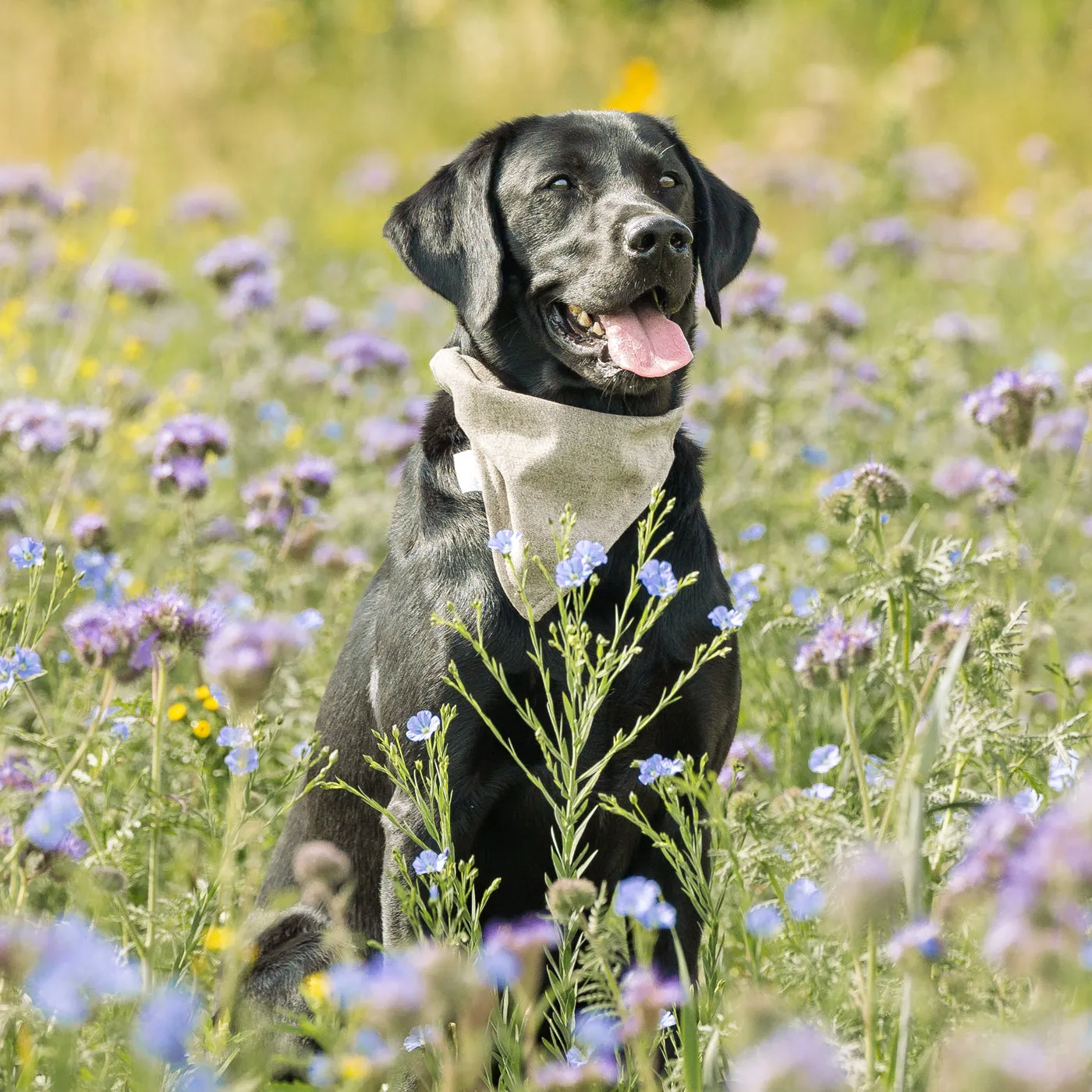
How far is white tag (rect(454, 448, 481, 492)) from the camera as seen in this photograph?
2887mm

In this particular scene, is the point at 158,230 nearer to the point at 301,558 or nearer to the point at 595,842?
the point at 301,558

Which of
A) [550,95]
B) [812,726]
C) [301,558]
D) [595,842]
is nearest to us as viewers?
[595,842]

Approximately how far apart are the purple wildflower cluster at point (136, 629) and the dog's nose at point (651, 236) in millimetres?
1136

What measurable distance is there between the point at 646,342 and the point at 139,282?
3016mm

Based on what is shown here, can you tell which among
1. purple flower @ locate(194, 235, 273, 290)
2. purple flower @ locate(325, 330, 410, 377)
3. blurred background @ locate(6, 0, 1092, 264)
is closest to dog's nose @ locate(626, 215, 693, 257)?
purple flower @ locate(325, 330, 410, 377)

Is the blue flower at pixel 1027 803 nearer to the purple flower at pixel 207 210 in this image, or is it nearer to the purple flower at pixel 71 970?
the purple flower at pixel 71 970

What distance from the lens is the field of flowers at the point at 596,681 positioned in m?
1.55

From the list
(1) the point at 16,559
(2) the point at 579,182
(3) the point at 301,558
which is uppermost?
(2) the point at 579,182

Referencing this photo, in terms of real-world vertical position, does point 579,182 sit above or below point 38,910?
above

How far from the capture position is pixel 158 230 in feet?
31.8

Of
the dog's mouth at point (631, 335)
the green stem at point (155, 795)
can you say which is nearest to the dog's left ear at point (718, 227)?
the dog's mouth at point (631, 335)

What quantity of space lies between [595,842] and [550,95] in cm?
1199

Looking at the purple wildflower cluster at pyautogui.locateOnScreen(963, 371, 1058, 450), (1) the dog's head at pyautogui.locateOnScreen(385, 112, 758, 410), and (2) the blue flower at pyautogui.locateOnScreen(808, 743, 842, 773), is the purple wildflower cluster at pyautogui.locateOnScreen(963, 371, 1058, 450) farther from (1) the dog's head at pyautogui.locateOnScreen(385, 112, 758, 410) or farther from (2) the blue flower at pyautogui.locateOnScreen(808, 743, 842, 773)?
(2) the blue flower at pyautogui.locateOnScreen(808, 743, 842, 773)

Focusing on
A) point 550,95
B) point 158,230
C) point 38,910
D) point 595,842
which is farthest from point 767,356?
point 550,95
